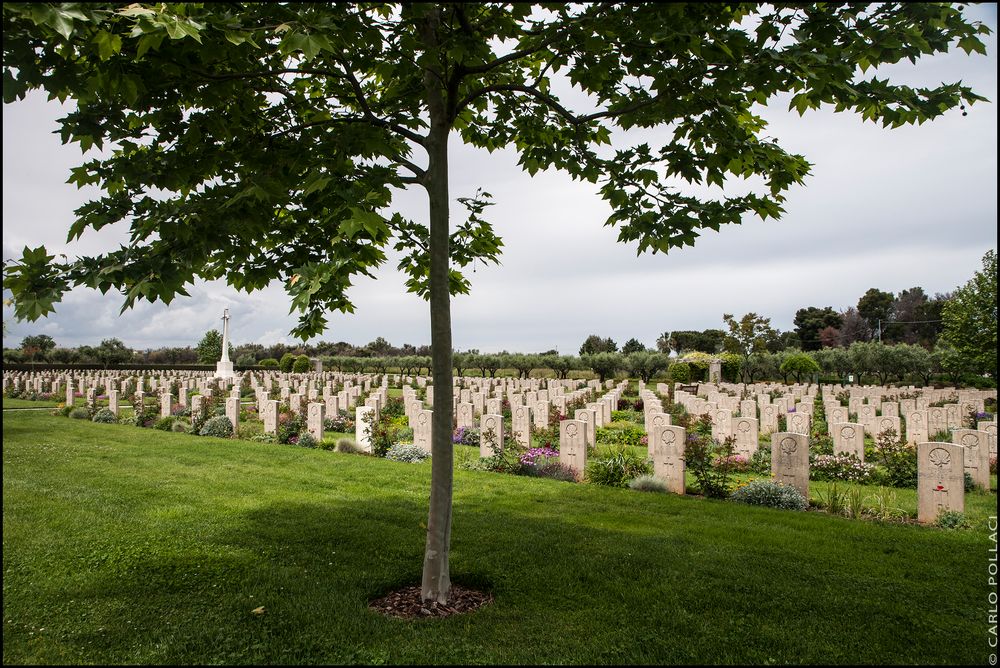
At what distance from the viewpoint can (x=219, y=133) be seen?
4.37 m

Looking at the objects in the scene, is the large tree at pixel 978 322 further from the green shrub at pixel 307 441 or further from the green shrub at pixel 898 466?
the green shrub at pixel 307 441

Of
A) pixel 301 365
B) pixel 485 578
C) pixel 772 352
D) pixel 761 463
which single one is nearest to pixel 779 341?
pixel 772 352

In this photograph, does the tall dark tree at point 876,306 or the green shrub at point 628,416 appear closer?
the green shrub at point 628,416

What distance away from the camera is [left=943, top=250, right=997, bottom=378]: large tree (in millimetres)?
26344

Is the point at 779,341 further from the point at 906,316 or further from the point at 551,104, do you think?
the point at 551,104

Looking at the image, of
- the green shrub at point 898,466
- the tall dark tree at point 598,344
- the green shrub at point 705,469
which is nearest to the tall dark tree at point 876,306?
the tall dark tree at point 598,344

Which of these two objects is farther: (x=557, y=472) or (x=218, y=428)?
(x=218, y=428)

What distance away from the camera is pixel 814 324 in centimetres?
6925

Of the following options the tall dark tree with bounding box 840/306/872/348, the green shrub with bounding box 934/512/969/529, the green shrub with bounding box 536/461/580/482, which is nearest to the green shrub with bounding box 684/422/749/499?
the green shrub with bounding box 536/461/580/482

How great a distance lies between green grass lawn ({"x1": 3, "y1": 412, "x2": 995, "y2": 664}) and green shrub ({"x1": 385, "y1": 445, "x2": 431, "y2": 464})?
10.6 ft

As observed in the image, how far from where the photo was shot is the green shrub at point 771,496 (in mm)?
8539

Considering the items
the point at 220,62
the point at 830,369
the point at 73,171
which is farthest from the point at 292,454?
the point at 830,369

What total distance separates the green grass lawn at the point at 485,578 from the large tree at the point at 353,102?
0.98 metres

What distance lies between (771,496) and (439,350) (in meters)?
6.48
